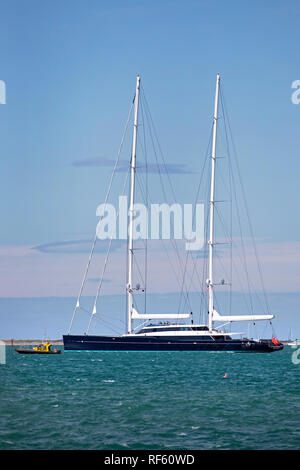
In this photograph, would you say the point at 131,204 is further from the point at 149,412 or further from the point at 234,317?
the point at 149,412

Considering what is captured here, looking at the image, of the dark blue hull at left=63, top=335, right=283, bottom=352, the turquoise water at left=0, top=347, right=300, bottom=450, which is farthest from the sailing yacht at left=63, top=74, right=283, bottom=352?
the turquoise water at left=0, top=347, right=300, bottom=450

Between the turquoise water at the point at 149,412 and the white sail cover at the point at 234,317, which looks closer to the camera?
the turquoise water at the point at 149,412

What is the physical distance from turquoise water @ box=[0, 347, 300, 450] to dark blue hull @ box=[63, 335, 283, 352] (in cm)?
4338

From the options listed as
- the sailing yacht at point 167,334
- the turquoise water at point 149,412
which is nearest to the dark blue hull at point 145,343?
the sailing yacht at point 167,334

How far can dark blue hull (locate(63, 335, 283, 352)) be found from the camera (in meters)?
123

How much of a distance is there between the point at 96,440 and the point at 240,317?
291 ft

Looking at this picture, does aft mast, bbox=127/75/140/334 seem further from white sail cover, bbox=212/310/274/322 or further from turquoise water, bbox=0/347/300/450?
turquoise water, bbox=0/347/300/450

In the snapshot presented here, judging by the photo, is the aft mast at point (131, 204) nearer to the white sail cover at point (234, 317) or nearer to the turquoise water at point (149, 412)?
the white sail cover at point (234, 317)

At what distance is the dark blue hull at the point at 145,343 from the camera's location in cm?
12312

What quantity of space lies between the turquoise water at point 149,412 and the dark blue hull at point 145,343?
43.4 m

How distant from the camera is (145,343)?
123125 millimetres

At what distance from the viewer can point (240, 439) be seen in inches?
1555

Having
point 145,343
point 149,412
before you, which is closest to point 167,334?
point 145,343
